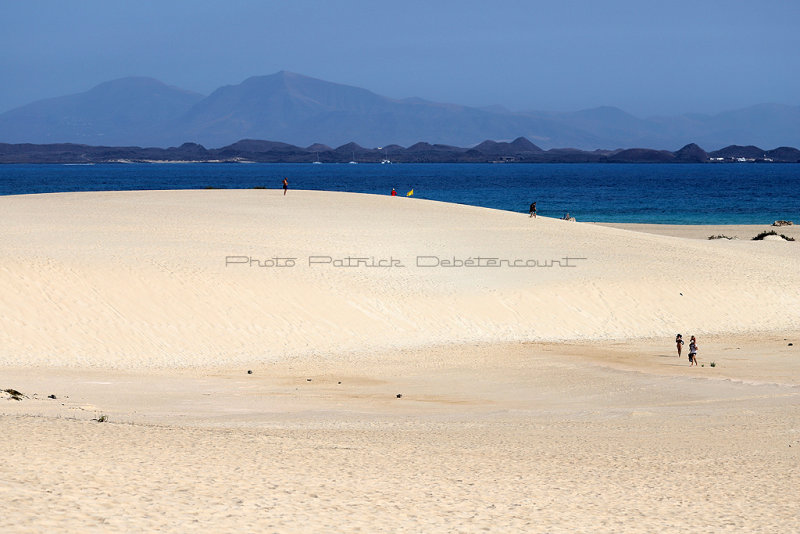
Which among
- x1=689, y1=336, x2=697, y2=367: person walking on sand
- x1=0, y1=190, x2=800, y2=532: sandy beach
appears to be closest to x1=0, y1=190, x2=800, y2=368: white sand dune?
x1=0, y1=190, x2=800, y2=532: sandy beach

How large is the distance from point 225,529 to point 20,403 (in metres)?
7.64

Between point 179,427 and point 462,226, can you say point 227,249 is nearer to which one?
point 462,226

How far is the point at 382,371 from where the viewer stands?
21047 mm

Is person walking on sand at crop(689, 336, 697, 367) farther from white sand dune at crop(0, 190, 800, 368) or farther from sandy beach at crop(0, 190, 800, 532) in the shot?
white sand dune at crop(0, 190, 800, 368)

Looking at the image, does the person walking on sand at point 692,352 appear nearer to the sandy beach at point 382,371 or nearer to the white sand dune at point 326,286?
the sandy beach at point 382,371

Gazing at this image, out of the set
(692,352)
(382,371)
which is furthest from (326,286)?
(692,352)

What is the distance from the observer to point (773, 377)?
19.7m

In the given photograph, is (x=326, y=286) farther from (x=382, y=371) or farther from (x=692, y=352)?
(x=692, y=352)

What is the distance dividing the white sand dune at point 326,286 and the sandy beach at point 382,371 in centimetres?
10

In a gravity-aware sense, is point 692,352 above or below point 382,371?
above

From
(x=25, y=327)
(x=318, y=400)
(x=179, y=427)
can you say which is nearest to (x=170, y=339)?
(x=25, y=327)

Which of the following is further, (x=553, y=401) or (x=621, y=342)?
(x=621, y=342)

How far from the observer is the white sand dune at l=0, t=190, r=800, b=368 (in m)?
22.9

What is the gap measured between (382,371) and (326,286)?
6.73 meters
